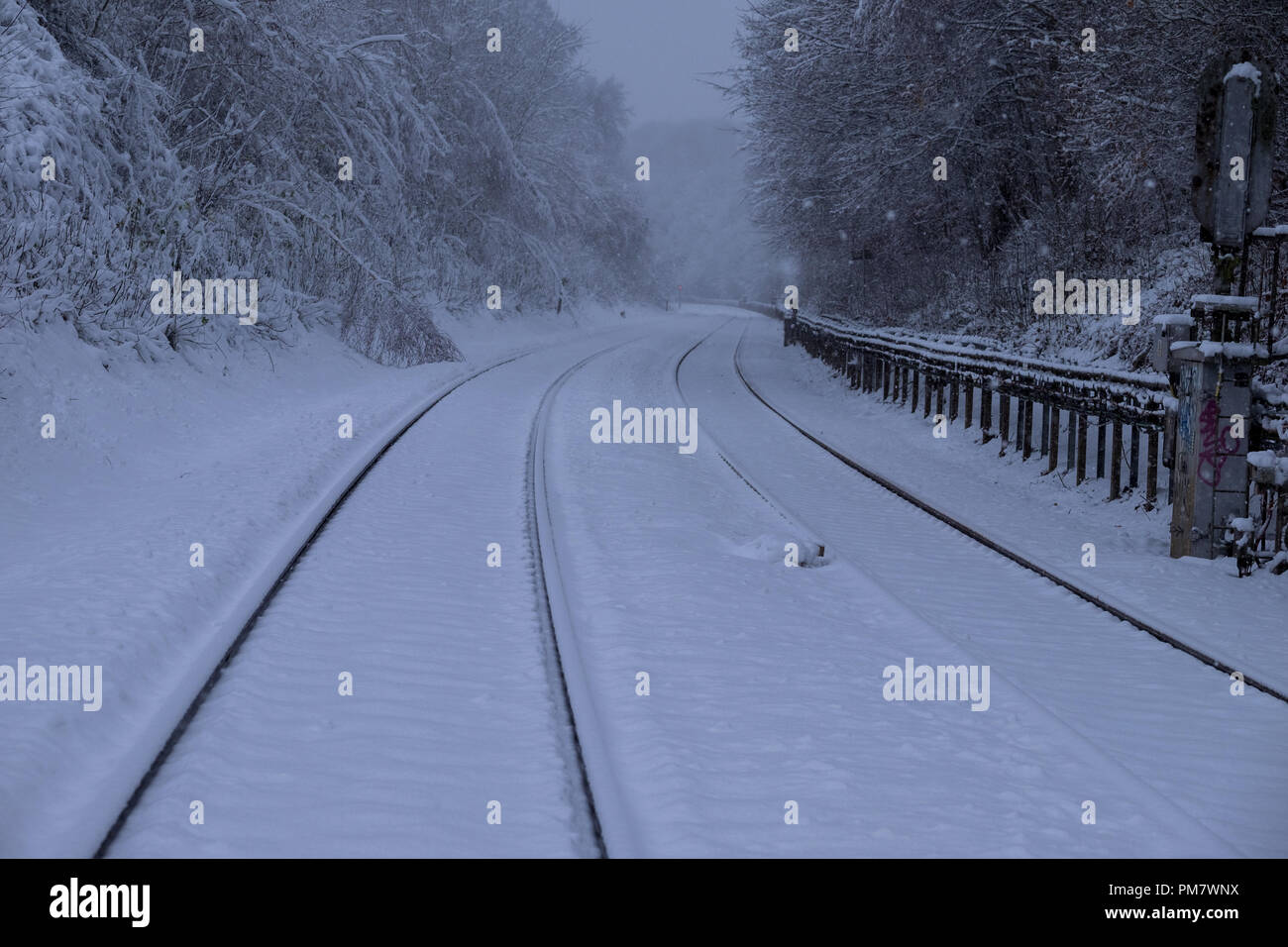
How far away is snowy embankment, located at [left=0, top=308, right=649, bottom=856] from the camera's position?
4707 mm

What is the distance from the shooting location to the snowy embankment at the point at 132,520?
15.4 ft

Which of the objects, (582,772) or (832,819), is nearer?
(832,819)

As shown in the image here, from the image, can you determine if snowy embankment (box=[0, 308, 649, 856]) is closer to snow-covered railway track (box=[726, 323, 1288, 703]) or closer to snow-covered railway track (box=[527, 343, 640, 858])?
snow-covered railway track (box=[527, 343, 640, 858])

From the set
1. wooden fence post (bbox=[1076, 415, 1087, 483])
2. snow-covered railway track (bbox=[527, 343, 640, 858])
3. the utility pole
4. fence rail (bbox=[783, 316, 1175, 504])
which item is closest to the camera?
snow-covered railway track (bbox=[527, 343, 640, 858])

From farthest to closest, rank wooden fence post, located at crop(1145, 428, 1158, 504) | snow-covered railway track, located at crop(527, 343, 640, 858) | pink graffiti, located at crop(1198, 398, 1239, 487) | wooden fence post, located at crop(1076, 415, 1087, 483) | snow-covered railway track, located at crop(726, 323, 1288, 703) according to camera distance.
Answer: wooden fence post, located at crop(1076, 415, 1087, 483) → wooden fence post, located at crop(1145, 428, 1158, 504) → pink graffiti, located at crop(1198, 398, 1239, 487) → snow-covered railway track, located at crop(726, 323, 1288, 703) → snow-covered railway track, located at crop(527, 343, 640, 858)

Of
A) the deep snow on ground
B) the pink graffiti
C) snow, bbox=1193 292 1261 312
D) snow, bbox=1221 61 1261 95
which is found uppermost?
snow, bbox=1221 61 1261 95

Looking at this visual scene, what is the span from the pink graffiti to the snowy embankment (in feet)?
24.1

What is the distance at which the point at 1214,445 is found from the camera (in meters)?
9.03

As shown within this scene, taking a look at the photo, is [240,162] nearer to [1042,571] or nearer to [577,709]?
[1042,571]

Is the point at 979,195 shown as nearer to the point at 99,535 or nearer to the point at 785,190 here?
the point at 785,190

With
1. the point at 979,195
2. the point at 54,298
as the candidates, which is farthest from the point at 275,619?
the point at 979,195

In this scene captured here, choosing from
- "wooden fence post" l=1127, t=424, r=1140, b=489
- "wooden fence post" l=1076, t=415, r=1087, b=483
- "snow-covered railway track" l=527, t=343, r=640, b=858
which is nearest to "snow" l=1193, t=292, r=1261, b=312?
"wooden fence post" l=1127, t=424, r=1140, b=489
